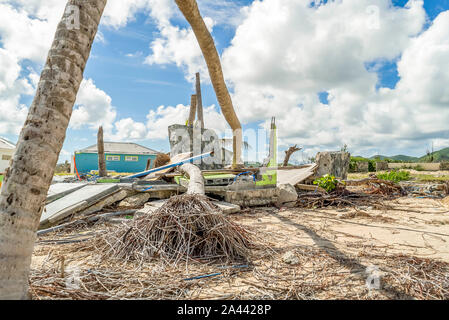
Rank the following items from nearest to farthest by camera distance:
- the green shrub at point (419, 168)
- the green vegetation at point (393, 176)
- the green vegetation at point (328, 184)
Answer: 1. the green vegetation at point (328, 184)
2. the green vegetation at point (393, 176)
3. the green shrub at point (419, 168)

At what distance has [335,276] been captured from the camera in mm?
2588

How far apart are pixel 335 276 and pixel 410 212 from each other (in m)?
5.62

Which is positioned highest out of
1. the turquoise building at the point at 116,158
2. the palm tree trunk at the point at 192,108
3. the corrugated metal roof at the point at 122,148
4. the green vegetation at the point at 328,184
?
the palm tree trunk at the point at 192,108

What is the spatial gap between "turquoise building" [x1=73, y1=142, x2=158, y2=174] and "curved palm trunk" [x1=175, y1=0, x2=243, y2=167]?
941 inches

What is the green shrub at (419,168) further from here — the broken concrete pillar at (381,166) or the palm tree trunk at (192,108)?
the palm tree trunk at (192,108)

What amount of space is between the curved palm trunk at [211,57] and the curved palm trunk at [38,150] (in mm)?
2190

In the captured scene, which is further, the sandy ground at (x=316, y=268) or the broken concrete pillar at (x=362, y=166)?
the broken concrete pillar at (x=362, y=166)

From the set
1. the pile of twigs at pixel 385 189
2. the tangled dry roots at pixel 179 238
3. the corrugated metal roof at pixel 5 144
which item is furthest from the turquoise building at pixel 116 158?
the tangled dry roots at pixel 179 238

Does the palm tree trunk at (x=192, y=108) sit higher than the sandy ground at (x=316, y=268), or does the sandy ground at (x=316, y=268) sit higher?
the palm tree trunk at (x=192, y=108)

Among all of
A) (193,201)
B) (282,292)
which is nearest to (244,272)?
(282,292)

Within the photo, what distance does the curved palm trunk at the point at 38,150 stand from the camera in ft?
5.17

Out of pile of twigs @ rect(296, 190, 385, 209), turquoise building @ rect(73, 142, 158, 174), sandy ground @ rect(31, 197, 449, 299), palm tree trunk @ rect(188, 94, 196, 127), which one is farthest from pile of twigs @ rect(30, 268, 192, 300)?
turquoise building @ rect(73, 142, 158, 174)

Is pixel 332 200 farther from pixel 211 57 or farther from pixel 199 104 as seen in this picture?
pixel 199 104
